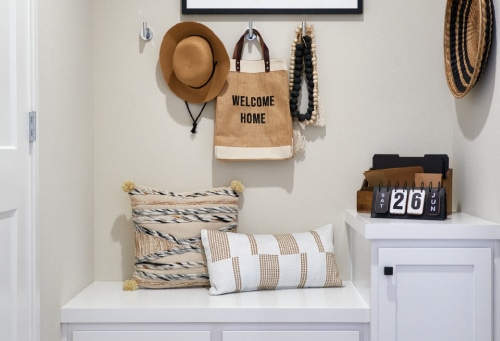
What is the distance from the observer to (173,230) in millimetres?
2457

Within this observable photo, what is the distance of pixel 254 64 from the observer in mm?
2598

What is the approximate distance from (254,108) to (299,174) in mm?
352

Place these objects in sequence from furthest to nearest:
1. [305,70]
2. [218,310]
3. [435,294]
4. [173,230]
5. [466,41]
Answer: [305,70] → [173,230] → [466,41] → [218,310] → [435,294]

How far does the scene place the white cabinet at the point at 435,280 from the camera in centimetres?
202

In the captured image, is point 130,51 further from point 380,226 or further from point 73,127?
point 380,226

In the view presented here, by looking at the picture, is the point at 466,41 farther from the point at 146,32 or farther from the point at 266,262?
the point at 146,32

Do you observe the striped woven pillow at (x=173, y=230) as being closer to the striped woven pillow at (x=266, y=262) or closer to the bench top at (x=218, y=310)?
the striped woven pillow at (x=266, y=262)

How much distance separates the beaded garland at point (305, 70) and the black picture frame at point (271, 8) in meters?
0.08

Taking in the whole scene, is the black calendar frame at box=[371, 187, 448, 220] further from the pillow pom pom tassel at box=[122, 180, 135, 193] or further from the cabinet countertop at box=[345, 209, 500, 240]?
the pillow pom pom tassel at box=[122, 180, 135, 193]

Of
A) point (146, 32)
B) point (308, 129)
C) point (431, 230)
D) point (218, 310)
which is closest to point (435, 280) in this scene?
point (431, 230)

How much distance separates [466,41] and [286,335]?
133 centimetres

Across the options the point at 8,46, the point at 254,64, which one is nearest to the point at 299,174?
the point at 254,64

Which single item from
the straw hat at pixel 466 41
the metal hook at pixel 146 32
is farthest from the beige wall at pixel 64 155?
the straw hat at pixel 466 41

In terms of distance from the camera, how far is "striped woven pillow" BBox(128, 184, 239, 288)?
243 cm
